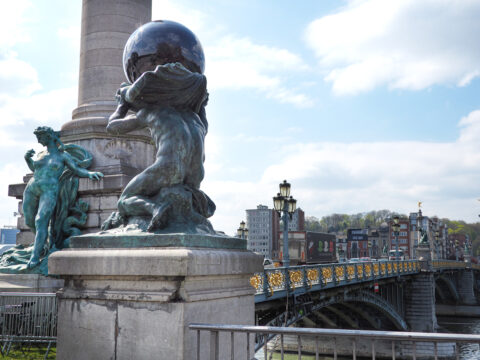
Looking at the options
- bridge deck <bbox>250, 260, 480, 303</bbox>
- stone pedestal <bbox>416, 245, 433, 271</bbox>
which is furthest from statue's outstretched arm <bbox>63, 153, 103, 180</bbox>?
stone pedestal <bbox>416, 245, 433, 271</bbox>

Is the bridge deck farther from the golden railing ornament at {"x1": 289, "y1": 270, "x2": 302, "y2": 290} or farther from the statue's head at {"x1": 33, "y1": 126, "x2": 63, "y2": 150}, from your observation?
the statue's head at {"x1": 33, "y1": 126, "x2": 63, "y2": 150}

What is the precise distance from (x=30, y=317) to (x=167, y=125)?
22.1 feet

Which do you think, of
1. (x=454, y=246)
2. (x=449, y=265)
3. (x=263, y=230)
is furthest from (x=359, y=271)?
(x=454, y=246)

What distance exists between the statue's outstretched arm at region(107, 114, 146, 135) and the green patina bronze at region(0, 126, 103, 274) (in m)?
7.57

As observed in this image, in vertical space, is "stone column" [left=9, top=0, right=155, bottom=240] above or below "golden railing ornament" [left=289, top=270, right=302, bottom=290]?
above

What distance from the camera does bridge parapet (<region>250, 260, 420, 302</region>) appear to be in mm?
18359

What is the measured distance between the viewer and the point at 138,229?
4.18m

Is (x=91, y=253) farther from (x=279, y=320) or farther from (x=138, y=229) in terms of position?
(x=279, y=320)

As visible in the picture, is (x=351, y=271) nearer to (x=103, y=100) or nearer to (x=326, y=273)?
(x=326, y=273)

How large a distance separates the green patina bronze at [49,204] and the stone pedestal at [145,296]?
8.32 metres

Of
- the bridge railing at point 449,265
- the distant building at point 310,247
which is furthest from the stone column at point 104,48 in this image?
the distant building at point 310,247

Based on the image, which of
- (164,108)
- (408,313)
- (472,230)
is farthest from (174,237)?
(472,230)

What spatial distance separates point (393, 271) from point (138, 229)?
41.4 meters

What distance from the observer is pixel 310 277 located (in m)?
23.8
